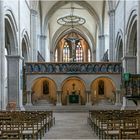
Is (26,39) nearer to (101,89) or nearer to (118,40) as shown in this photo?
(118,40)

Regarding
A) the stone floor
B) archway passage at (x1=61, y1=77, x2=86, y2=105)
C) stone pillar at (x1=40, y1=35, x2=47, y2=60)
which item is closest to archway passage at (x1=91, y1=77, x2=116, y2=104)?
archway passage at (x1=61, y1=77, x2=86, y2=105)

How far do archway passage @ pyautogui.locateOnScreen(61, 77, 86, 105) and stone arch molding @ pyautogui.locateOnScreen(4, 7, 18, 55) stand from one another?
9181mm

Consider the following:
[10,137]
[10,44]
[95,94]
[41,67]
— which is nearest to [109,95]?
[95,94]

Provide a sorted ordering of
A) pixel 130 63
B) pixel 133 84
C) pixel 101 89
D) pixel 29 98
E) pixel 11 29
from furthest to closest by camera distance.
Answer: pixel 101 89, pixel 29 98, pixel 130 63, pixel 11 29, pixel 133 84

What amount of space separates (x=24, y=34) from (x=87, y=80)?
24.4 ft

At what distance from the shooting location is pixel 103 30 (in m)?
43.5

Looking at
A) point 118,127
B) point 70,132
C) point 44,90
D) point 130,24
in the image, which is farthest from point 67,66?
point 118,127

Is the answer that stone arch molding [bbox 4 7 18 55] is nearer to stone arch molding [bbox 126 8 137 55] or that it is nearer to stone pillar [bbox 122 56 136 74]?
stone arch molding [bbox 126 8 137 55]

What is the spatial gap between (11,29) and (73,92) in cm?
1276

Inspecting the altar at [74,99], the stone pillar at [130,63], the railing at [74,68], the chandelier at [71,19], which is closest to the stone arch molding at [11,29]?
the railing at [74,68]

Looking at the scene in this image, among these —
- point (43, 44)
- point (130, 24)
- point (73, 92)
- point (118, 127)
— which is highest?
point (43, 44)

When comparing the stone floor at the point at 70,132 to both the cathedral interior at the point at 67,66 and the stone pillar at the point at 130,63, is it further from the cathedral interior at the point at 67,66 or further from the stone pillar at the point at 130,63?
the stone pillar at the point at 130,63

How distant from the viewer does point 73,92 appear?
3594 cm

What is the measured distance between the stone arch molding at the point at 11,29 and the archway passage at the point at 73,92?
9.18 m
